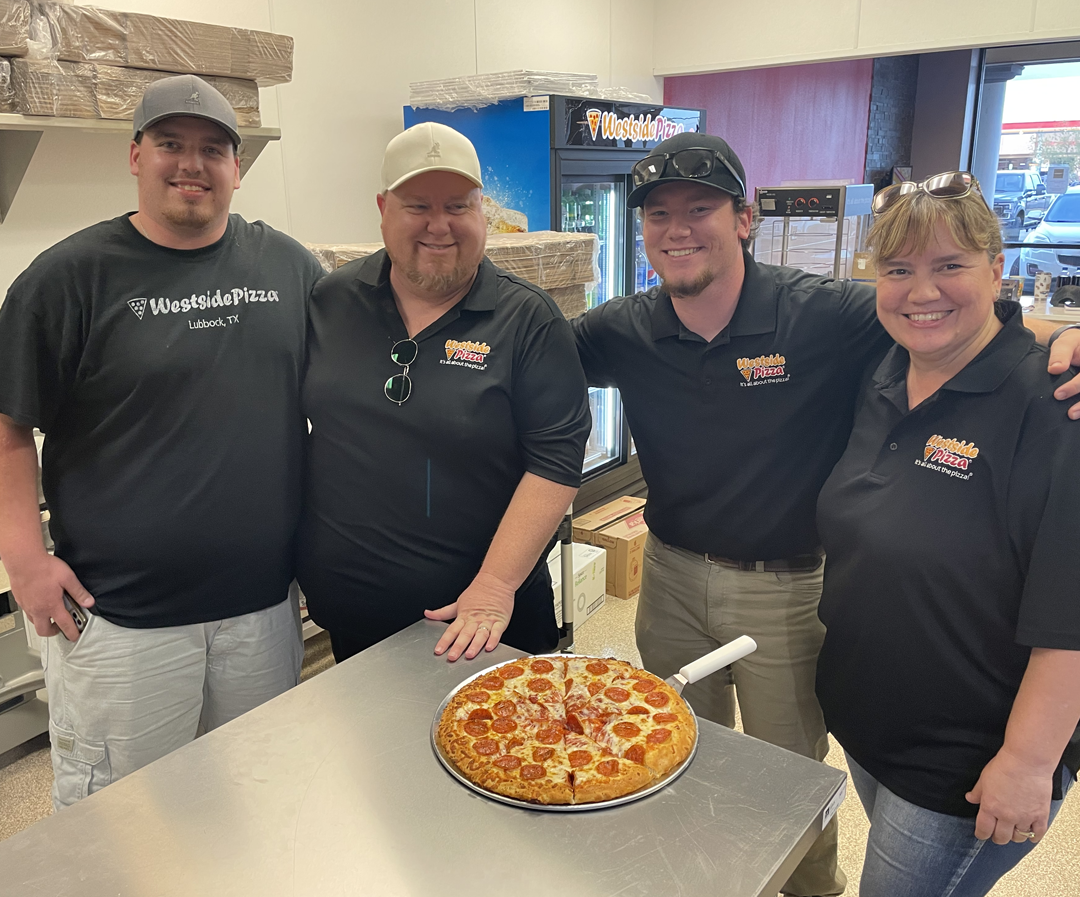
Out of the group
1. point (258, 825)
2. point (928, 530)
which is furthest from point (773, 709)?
point (258, 825)

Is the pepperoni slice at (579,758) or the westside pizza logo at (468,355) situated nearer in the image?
the pepperoni slice at (579,758)

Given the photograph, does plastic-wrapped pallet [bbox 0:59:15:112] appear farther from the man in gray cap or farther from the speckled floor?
the speckled floor

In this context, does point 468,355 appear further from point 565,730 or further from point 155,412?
point 565,730

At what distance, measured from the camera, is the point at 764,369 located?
6.19 ft

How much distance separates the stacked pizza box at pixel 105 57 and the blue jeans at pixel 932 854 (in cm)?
277

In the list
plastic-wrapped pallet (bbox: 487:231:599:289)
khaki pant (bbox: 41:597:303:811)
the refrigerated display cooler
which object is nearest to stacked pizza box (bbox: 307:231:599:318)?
plastic-wrapped pallet (bbox: 487:231:599:289)

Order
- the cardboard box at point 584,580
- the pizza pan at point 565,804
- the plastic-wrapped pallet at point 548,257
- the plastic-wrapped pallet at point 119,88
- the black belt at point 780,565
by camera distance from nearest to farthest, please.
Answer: the pizza pan at point 565,804
the black belt at point 780,565
the plastic-wrapped pallet at point 119,88
the plastic-wrapped pallet at point 548,257
the cardboard box at point 584,580

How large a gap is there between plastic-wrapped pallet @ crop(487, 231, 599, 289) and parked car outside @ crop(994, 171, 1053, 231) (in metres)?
5.96

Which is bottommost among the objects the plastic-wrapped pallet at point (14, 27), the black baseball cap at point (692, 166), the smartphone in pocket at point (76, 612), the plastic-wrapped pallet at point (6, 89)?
the smartphone in pocket at point (76, 612)

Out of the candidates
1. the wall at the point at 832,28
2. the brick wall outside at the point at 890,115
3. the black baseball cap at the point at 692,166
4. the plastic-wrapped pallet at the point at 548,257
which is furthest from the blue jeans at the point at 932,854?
the brick wall outside at the point at 890,115

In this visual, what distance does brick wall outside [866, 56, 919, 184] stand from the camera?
283 inches

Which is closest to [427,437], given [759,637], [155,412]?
[155,412]

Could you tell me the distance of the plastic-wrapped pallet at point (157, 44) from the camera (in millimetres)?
2377

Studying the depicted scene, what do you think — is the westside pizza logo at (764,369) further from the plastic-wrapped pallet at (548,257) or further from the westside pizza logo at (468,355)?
the plastic-wrapped pallet at (548,257)
